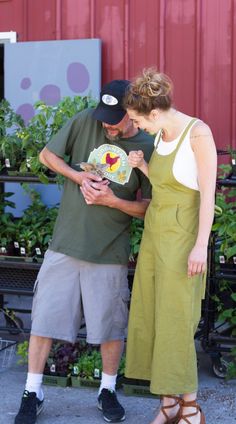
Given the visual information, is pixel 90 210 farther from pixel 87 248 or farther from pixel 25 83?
pixel 25 83

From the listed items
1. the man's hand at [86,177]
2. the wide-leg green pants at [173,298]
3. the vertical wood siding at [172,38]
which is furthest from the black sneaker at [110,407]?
the vertical wood siding at [172,38]

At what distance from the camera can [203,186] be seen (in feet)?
10.4

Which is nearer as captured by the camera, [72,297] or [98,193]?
[98,193]

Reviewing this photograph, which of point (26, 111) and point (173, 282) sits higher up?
point (26, 111)

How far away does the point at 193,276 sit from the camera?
3.26 m

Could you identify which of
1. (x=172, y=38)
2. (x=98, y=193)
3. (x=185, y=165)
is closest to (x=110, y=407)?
(x=98, y=193)

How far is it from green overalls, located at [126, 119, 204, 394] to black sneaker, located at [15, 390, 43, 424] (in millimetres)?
696

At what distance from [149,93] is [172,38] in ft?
9.71

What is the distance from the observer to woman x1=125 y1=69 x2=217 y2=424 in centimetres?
319

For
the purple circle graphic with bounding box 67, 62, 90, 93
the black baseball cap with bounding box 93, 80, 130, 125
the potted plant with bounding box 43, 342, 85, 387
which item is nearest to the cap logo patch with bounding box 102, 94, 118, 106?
the black baseball cap with bounding box 93, 80, 130, 125

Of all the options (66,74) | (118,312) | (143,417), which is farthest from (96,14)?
(143,417)

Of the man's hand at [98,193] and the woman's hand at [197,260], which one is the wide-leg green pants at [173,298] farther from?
the man's hand at [98,193]

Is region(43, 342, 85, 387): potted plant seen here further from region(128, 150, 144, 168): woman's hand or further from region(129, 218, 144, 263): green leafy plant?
region(128, 150, 144, 168): woman's hand

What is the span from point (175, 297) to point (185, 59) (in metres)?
3.19
